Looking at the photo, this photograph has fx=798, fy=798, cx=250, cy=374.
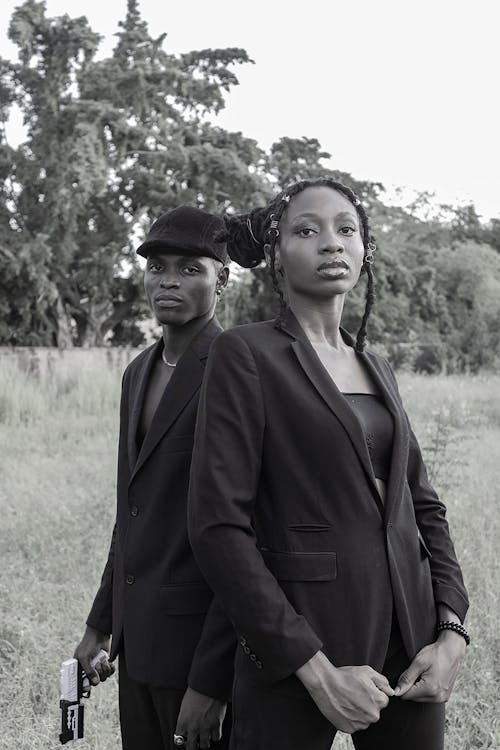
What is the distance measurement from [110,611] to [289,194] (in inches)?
48.7

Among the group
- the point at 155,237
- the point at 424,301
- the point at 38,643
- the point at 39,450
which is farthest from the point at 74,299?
the point at 155,237

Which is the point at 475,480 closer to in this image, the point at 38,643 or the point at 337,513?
the point at 38,643

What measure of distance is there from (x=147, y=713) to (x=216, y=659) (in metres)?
0.44

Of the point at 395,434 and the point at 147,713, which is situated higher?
the point at 395,434

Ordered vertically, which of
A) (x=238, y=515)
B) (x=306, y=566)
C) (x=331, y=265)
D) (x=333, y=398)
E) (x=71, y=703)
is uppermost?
(x=331, y=265)

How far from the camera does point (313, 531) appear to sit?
1549 millimetres

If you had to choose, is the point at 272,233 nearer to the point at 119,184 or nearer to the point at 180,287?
the point at 180,287

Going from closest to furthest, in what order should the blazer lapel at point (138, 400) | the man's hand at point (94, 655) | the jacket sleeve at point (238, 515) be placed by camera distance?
the jacket sleeve at point (238, 515) → the blazer lapel at point (138, 400) → the man's hand at point (94, 655)

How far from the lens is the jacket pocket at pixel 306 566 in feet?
5.04

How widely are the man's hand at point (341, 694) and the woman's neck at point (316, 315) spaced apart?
67 centimetres

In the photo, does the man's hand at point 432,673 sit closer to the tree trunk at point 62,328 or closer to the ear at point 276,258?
the ear at point 276,258

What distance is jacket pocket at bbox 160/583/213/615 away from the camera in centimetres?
187

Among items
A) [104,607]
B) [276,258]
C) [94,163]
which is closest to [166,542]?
[104,607]

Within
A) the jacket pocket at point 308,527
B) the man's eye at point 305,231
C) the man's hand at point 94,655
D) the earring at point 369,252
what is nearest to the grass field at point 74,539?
the man's hand at point 94,655
